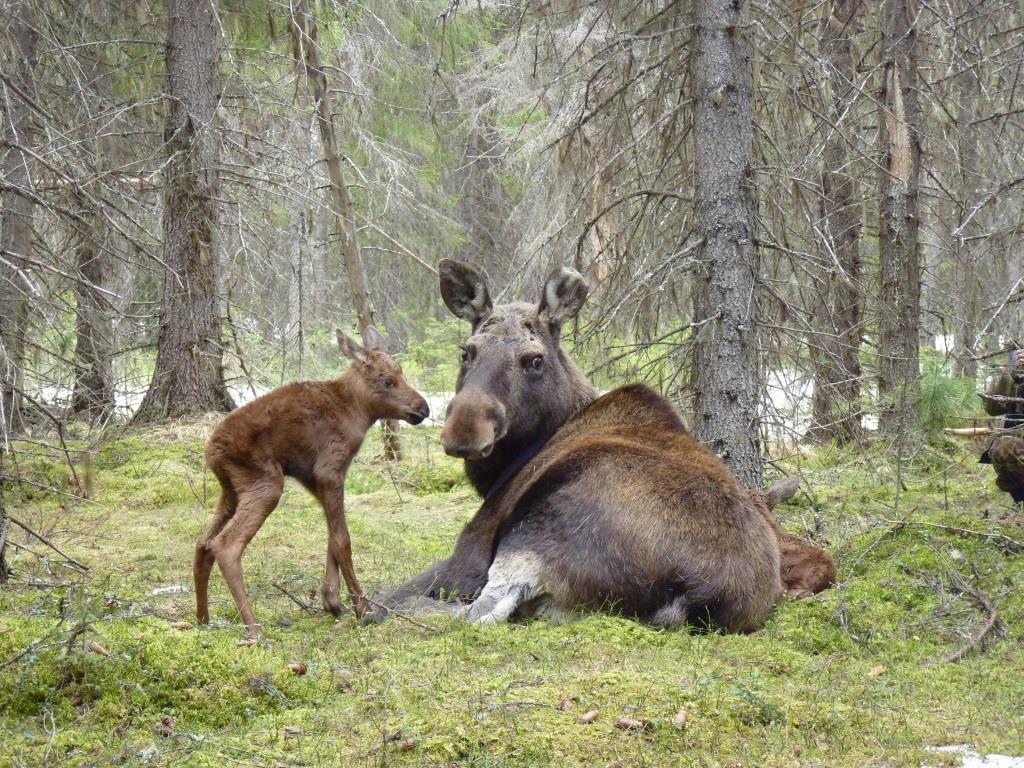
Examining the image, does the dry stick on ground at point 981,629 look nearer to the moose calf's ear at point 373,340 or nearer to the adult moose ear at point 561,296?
the adult moose ear at point 561,296

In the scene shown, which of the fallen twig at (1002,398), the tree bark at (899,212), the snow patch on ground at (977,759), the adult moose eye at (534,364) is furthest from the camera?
the tree bark at (899,212)

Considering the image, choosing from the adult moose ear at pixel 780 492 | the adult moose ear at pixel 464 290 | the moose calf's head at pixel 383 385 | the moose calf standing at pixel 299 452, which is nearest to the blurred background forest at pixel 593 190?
the adult moose ear at pixel 780 492

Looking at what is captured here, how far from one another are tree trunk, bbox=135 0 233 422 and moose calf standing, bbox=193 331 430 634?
637 centimetres

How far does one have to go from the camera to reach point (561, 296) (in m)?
7.54

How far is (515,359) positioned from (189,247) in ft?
22.6

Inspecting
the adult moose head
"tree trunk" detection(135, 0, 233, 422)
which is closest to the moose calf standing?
the adult moose head

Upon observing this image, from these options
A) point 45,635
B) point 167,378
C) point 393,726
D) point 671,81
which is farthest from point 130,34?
point 393,726

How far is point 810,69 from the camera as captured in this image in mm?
9391

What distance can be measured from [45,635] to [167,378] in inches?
334

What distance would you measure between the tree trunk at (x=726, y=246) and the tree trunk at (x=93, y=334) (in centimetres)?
455

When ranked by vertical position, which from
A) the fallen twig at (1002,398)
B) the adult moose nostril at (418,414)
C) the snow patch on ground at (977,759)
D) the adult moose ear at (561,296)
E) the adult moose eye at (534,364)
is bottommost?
the snow patch on ground at (977,759)

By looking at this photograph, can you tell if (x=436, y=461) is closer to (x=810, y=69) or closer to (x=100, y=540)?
(x=100, y=540)

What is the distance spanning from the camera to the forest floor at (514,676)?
413 cm

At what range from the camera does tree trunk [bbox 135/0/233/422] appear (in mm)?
12555
